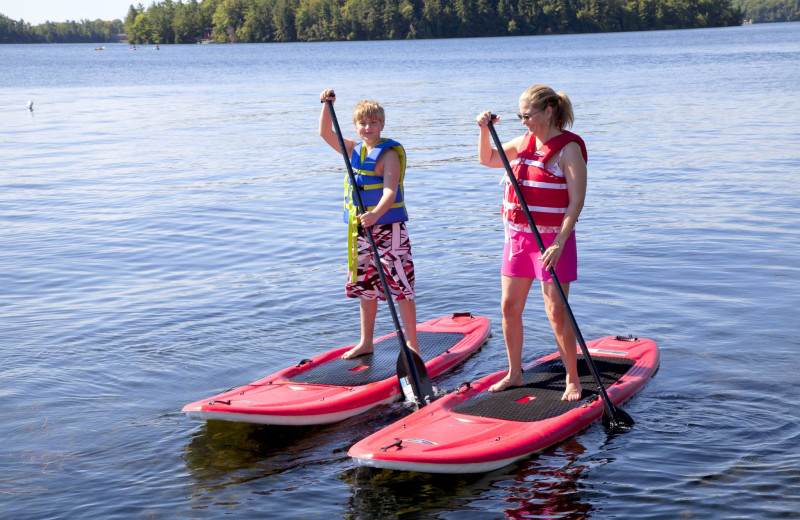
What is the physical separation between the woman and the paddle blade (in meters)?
0.75

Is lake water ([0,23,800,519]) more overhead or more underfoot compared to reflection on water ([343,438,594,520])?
more overhead

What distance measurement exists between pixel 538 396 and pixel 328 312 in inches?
139

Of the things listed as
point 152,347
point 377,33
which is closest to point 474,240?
point 152,347

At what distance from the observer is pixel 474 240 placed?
12367 mm

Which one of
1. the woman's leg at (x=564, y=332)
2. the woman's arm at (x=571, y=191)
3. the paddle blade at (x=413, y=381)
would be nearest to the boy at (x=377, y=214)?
the paddle blade at (x=413, y=381)

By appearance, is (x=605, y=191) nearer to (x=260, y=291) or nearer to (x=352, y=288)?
(x=260, y=291)

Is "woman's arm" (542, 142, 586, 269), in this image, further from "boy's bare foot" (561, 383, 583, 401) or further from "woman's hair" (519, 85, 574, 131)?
"boy's bare foot" (561, 383, 583, 401)

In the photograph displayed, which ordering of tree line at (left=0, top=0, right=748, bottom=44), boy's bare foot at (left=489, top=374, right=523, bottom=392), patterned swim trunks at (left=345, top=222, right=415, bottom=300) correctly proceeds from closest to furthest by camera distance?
boy's bare foot at (left=489, top=374, right=523, bottom=392)
patterned swim trunks at (left=345, top=222, right=415, bottom=300)
tree line at (left=0, top=0, right=748, bottom=44)

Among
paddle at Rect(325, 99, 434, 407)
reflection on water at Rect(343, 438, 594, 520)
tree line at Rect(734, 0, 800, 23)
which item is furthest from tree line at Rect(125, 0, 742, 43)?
reflection on water at Rect(343, 438, 594, 520)

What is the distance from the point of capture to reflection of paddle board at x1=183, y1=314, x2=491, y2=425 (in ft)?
19.9

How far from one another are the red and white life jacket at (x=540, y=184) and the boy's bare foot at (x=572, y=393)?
1.22 m

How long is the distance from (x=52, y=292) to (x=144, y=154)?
12.2m

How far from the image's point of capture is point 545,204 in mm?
5824

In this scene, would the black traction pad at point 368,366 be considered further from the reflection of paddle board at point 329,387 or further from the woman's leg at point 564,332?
the woman's leg at point 564,332
